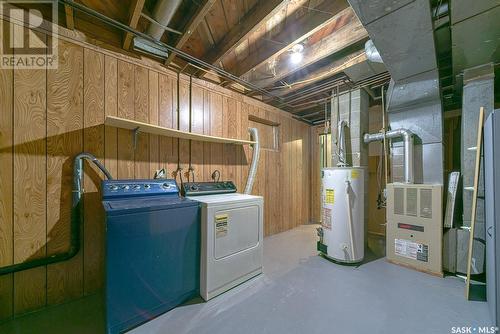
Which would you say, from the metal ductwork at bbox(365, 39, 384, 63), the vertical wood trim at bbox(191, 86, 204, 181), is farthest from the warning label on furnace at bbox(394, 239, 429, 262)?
the vertical wood trim at bbox(191, 86, 204, 181)

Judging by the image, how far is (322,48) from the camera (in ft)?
7.15

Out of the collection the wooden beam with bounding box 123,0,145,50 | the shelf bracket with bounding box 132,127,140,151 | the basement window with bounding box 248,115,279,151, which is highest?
the wooden beam with bounding box 123,0,145,50

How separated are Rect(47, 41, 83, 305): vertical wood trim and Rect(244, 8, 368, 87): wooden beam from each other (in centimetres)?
200

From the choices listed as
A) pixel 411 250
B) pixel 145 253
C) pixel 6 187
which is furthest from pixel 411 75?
pixel 6 187

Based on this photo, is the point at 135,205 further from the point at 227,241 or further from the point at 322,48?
the point at 322,48

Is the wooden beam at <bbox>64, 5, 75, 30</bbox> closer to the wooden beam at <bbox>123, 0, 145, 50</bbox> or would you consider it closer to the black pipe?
the wooden beam at <bbox>123, 0, 145, 50</bbox>

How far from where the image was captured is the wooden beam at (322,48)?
1906 mm

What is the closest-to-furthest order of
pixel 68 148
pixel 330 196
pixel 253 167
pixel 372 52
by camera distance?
pixel 68 148 < pixel 372 52 < pixel 330 196 < pixel 253 167

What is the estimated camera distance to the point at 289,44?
200 centimetres

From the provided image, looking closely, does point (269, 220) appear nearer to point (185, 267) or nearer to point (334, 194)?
point (334, 194)

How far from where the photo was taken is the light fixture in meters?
2.22

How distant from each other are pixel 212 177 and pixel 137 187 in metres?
1.04

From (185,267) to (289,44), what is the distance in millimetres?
2424

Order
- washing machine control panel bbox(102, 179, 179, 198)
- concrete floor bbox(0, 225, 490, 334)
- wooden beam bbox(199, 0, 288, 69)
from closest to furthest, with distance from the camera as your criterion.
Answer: concrete floor bbox(0, 225, 490, 334)
wooden beam bbox(199, 0, 288, 69)
washing machine control panel bbox(102, 179, 179, 198)
